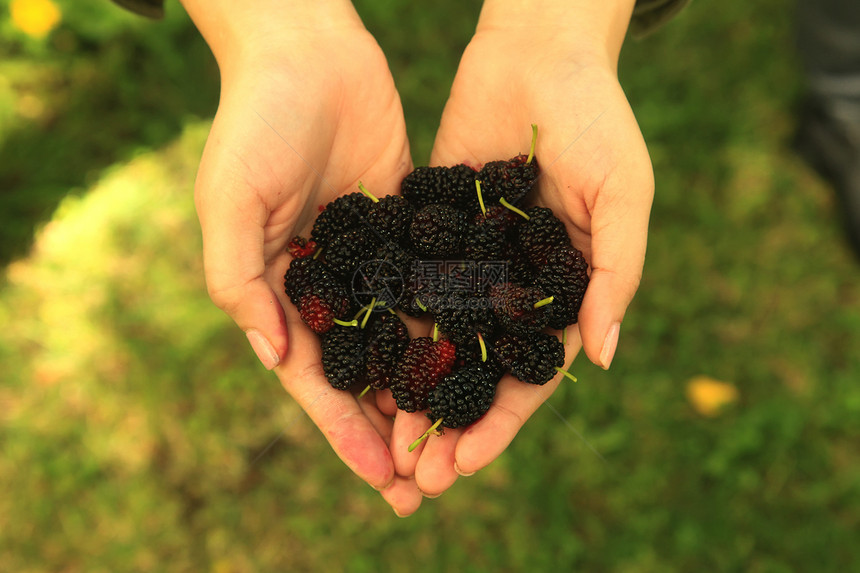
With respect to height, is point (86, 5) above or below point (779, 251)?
above

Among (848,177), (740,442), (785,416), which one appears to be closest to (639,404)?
(740,442)

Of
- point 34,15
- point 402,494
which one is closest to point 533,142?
point 402,494

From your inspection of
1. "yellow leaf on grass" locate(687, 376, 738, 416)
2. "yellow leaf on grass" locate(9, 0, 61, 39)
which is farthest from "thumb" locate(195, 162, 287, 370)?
"yellow leaf on grass" locate(9, 0, 61, 39)

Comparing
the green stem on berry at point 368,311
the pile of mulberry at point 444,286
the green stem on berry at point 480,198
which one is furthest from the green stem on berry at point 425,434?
the green stem on berry at point 480,198

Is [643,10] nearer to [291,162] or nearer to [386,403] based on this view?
[291,162]

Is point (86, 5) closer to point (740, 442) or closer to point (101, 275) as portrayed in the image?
point (101, 275)

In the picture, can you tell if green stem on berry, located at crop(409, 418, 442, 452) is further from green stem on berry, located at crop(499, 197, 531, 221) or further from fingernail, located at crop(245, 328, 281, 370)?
green stem on berry, located at crop(499, 197, 531, 221)

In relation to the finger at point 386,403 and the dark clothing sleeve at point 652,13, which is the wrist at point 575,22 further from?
the finger at point 386,403
